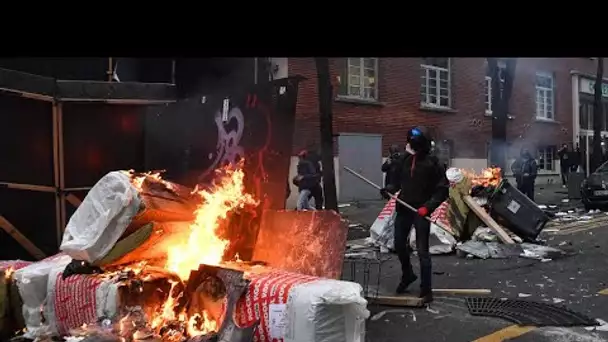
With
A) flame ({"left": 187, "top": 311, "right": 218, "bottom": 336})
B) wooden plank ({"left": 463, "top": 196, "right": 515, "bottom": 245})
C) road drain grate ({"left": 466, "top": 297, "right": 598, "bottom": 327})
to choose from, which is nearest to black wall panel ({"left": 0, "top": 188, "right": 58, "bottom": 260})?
flame ({"left": 187, "top": 311, "right": 218, "bottom": 336})

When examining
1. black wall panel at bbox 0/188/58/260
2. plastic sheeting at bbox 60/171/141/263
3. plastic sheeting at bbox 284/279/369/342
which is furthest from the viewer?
black wall panel at bbox 0/188/58/260

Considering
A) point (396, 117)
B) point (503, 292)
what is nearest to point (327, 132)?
point (503, 292)

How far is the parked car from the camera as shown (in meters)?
13.5

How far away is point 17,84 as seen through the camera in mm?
5473

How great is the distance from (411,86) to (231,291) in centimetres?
1474

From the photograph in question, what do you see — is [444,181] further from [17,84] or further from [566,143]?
[566,143]

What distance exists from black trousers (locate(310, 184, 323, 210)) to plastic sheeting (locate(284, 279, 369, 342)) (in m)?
6.65

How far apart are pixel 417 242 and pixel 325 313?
2.18 metres

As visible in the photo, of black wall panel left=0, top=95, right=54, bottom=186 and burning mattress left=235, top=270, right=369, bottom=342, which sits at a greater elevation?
black wall panel left=0, top=95, right=54, bottom=186

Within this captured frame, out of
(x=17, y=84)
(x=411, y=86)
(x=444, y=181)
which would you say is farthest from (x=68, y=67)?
(x=411, y=86)

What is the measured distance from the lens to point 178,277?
14.7 feet

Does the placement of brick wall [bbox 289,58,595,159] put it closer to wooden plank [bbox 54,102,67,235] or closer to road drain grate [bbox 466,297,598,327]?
wooden plank [bbox 54,102,67,235]

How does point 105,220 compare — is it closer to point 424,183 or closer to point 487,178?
point 424,183

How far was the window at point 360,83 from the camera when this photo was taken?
16328 mm
